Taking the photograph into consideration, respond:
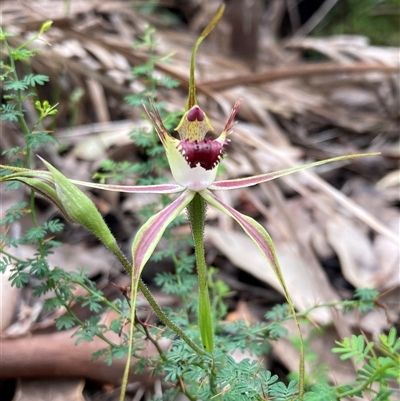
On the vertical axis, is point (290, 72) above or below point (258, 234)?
above

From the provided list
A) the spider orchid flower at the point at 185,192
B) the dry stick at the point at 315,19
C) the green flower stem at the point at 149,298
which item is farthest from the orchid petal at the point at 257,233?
the dry stick at the point at 315,19

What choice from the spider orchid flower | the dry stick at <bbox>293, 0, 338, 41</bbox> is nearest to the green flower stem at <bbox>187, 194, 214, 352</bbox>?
the spider orchid flower

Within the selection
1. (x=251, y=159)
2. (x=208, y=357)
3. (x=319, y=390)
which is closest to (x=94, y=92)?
(x=251, y=159)

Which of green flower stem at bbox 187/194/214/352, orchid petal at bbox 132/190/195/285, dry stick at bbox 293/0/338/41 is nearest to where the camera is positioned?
orchid petal at bbox 132/190/195/285

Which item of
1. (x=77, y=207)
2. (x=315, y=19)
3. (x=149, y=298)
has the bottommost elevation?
(x=149, y=298)

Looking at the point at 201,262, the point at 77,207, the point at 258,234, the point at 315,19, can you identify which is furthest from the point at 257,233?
the point at 315,19

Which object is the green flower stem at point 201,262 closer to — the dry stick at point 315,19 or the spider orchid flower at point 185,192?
the spider orchid flower at point 185,192

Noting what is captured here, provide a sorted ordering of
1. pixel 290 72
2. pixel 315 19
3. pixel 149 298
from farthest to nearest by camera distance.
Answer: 1. pixel 315 19
2. pixel 290 72
3. pixel 149 298

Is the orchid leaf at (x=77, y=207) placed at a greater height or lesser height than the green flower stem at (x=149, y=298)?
greater

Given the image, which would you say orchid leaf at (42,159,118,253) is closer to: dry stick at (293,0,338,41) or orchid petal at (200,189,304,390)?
orchid petal at (200,189,304,390)

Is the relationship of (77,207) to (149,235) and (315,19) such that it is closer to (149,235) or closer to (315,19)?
(149,235)
